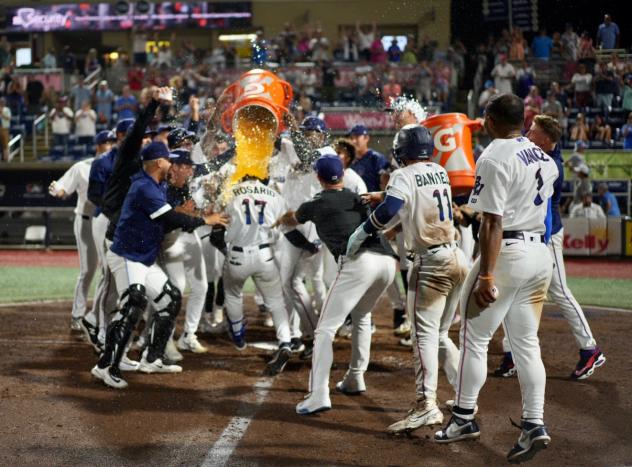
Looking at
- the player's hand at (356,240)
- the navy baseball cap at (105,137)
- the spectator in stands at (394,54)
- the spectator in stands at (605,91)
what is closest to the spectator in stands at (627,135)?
the spectator in stands at (605,91)

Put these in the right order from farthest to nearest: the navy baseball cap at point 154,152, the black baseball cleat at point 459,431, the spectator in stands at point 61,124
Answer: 1. the spectator in stands at point 61,124
2. the navy baseball cap at point 154,152
3. the black baseball cleat at point 459,431

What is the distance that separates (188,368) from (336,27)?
24.8 m

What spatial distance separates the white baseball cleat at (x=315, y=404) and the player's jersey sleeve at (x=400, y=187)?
154 cm

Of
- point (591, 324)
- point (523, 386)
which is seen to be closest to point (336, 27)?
point (591, 324)

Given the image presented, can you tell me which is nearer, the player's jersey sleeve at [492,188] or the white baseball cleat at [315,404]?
the player's jersey sleeve at [492,188]

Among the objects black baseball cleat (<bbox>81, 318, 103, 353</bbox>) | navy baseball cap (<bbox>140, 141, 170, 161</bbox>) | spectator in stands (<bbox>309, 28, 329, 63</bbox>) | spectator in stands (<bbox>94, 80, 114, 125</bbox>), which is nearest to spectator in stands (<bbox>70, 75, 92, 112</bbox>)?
spectator in stands (<bbox>94, 80, 114, 125</bbox>)

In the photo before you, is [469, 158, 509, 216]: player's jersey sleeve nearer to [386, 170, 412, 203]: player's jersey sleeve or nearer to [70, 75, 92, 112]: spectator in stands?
[386, 170, 412, 203]: player's jersey sleeve

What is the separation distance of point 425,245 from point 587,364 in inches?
88.3

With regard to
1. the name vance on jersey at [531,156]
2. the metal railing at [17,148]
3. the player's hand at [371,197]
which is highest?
the metal railing at [17,148]

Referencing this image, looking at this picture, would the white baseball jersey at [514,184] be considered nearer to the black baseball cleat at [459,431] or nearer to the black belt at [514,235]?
the black belt at [514,235]

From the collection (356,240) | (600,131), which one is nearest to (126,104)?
(600,131)

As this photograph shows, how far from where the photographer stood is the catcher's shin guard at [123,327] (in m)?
7.37

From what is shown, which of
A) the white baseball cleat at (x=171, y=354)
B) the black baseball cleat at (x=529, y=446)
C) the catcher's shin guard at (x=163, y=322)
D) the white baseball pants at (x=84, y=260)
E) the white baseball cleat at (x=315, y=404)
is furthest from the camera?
the white baseball pants at (x=84, y=260)

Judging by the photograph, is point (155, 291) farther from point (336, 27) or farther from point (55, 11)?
point (55, 11)
